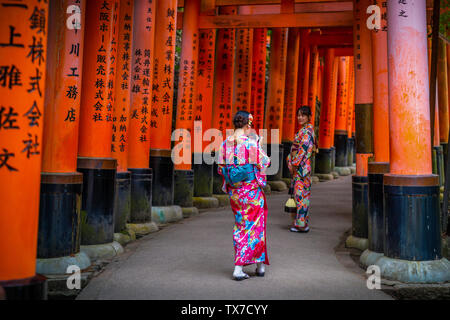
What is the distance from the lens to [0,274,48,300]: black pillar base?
9.97 ft

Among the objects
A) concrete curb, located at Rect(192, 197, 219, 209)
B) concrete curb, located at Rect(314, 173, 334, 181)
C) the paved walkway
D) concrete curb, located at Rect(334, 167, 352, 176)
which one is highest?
concrete curb, located at Rect(334, 167, 352, 176)

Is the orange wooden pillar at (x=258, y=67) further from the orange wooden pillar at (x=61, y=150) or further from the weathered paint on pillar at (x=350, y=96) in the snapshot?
the weathered paint on pillar at (x=350, y=96)

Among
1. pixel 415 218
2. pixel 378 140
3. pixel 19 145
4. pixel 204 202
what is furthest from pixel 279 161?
pixel 19 145

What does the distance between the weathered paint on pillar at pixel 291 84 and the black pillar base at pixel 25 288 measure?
40.9ft

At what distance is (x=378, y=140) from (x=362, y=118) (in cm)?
76

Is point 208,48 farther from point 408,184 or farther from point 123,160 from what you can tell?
point 408,184

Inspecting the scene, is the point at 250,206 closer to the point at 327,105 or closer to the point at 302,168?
the point at 302,168

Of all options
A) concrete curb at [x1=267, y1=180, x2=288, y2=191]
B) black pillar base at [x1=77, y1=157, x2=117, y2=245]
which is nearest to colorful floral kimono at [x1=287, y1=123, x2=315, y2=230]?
black pillar base at [x1=77, y1=157, x2=117, y2=245]

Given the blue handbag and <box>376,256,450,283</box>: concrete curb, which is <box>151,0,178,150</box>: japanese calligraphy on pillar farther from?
<box>376,256,450,283</box>: concrete curb

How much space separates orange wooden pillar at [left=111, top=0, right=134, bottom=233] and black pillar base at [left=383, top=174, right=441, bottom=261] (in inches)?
150

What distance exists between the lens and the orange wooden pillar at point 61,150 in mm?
4852

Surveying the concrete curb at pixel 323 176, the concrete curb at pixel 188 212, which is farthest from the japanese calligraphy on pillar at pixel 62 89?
the concrete curb at pixel 323 176

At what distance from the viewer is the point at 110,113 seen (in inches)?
232

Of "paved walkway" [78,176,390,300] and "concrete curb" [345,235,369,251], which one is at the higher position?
"concrete curb" [345,235,369,251]
